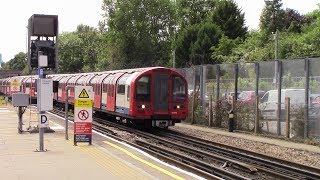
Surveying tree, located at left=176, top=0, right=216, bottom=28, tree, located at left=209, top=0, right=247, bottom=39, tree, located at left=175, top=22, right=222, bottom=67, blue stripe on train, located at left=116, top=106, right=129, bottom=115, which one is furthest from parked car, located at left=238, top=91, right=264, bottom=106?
tree, located at left=176, top=0, right=216, bottom=28

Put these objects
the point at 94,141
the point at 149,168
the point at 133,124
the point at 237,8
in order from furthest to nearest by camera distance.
A: the point at 237,8 < the point at 133,124 < the point at 94,141 < the point at 149,168

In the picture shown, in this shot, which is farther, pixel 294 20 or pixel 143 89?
pixel 294 20

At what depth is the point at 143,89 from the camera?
72.3 feet

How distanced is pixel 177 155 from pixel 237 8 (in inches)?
2276

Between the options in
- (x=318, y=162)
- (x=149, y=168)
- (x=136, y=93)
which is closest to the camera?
(x=149, y=168)

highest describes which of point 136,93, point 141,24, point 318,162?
point 141,24

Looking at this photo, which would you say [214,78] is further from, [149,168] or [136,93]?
[149,168]

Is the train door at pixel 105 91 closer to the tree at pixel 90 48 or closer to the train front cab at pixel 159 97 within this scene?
the train front cab at pixel 159 97

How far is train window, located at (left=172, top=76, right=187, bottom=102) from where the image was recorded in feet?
74.4

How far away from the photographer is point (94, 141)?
16594mm

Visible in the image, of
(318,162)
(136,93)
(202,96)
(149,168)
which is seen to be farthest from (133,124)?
(149,168)

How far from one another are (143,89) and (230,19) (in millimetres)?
51093

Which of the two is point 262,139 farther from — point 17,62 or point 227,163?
point 17,62

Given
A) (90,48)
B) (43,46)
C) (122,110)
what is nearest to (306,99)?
(122,110)
